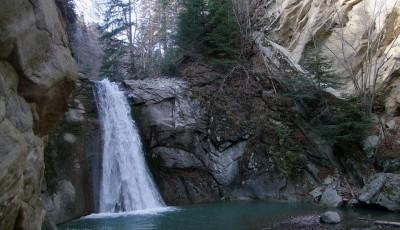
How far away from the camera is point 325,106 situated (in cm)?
1855

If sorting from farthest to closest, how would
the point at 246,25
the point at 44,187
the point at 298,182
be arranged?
1. the point at 246,25
2. the point at 298,182
3. the point at 44,187

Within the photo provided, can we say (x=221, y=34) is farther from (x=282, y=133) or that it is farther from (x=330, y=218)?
(x=330, y=218)

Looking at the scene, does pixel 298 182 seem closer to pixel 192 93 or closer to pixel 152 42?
pixel 192 93

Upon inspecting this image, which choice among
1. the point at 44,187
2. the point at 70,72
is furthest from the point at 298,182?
the point at 70,72

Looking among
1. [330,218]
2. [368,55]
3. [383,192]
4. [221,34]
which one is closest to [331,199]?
[383,192]

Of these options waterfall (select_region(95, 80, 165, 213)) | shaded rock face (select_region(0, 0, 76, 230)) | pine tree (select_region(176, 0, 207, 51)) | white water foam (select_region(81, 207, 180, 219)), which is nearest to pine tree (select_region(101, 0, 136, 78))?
pine tree (select_region(176, 0, 207, 51))

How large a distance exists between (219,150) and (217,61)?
4632mm

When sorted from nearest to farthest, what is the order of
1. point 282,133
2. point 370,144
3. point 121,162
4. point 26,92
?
point 26,92, point 121,162, point 370,144, point 282,133

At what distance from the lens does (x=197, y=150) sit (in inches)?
683

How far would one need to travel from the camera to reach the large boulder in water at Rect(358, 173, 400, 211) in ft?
42.1

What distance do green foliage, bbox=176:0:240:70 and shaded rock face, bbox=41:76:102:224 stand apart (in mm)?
7147

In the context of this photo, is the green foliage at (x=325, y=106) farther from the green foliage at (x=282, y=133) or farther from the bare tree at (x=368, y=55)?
the green foliage at (x=282, y=133)

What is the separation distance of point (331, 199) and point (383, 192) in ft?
6.17

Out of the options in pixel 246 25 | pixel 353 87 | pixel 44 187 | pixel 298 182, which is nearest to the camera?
pixel 44 187
